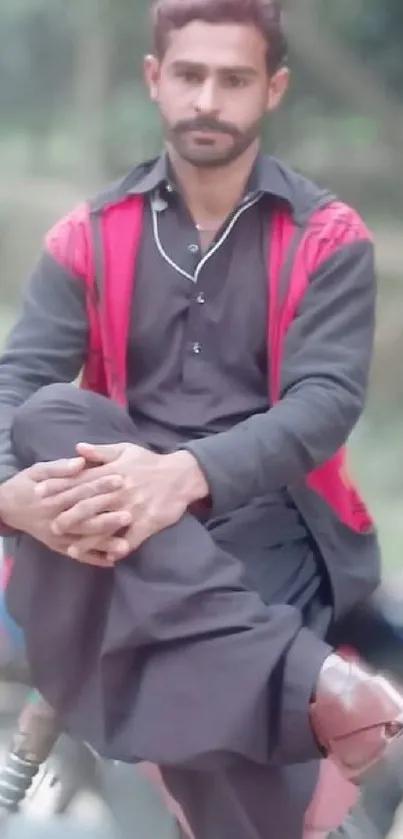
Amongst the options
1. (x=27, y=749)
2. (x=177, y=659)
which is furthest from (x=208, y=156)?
(x=27, y=749)

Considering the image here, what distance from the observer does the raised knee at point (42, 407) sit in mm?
876

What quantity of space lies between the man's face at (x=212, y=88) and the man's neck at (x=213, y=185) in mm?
26

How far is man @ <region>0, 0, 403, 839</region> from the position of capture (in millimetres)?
822

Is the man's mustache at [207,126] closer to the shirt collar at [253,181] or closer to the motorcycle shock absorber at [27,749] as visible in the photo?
the shirt collar at [253,181]

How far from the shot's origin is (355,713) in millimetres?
792

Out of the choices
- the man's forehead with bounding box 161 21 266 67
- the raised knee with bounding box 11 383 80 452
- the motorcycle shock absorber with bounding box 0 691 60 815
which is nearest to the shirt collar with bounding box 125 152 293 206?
the man's forehead with bounding box 161 21 266 67

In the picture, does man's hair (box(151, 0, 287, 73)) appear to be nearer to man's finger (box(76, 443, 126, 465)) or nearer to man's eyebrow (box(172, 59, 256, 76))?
man's eyebrow (box(172, 59, 256, 76))

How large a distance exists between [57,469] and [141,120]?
663 millimetres

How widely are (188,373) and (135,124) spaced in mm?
497

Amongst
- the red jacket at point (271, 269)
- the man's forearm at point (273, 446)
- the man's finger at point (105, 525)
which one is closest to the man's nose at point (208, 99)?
the red jacket at point (271, 269)

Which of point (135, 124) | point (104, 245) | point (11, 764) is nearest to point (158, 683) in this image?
point (11, 764)

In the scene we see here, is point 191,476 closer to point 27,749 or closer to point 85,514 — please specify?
point 85,514

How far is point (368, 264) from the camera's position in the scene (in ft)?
3.20

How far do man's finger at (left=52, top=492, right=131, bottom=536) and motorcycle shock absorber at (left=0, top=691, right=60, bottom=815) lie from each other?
237 millimetres
